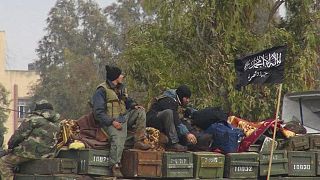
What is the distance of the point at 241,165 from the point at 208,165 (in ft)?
1.88

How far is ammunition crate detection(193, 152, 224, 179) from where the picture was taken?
10.2 meters

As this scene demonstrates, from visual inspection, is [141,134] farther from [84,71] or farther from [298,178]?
[84,71]

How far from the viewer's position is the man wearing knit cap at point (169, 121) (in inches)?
403

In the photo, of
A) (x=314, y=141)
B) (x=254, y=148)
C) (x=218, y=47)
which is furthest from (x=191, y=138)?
(x=218, y=47)

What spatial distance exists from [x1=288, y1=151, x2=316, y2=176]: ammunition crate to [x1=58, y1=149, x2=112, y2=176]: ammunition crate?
2.76 m

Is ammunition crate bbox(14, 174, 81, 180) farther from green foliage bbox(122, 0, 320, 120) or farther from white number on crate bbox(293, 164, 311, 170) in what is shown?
green foliage bbox(122, 0, 320, 120)

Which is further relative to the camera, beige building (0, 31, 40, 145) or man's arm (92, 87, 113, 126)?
beige building (0, 31, 40, 145)

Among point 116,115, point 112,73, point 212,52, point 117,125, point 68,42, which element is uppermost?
point 68,42

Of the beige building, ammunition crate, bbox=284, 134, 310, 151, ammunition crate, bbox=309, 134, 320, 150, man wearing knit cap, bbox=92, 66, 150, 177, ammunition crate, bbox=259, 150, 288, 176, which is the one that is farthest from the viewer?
the beige building

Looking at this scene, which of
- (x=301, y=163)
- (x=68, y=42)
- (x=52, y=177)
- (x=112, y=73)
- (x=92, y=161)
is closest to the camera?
(x=52, y=177)

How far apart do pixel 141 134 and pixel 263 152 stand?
74.5 inches

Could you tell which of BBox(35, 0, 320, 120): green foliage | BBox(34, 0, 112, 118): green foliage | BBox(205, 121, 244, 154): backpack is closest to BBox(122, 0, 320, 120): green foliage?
BBox(35, 0, 320, 120): green foliage

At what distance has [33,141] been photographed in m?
9.84

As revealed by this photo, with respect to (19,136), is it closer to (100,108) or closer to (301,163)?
(100,108)
